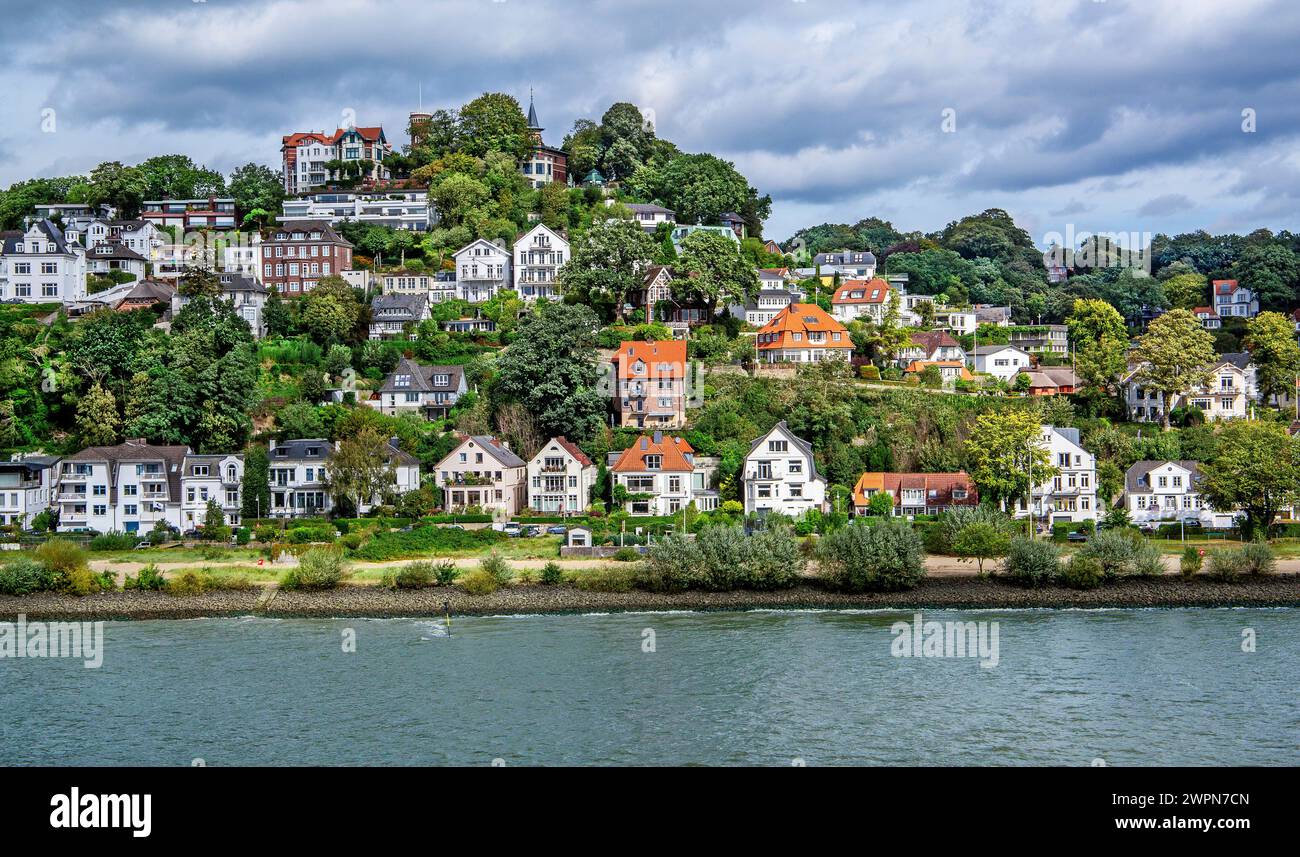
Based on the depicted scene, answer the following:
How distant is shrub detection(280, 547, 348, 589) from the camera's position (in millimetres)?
36250

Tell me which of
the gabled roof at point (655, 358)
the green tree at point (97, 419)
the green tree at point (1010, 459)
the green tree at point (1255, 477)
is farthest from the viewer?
the gabled roof at point (655, 358)

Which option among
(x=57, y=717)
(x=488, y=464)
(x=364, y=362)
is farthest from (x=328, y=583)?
(x=364, y=362)

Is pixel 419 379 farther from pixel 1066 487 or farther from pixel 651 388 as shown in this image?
pixel 1066 487

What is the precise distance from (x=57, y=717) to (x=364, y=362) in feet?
96.3

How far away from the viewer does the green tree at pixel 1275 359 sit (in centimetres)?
5206

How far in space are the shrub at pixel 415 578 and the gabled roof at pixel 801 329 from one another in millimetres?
22820

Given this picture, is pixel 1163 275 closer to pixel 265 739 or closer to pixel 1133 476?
pixel 1133 476

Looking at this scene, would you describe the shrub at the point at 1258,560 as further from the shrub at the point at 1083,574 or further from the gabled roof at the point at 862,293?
the gabled roof at the point at 862,293

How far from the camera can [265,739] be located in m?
22.9

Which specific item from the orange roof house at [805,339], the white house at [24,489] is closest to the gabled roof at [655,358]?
the orange roof house at [805,339]

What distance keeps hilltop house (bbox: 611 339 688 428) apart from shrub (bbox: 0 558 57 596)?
21.9 m

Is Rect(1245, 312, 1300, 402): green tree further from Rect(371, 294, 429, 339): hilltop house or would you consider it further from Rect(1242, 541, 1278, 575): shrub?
Rect(371, 294, 429, 339): hilltop house

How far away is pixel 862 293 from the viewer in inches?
2552

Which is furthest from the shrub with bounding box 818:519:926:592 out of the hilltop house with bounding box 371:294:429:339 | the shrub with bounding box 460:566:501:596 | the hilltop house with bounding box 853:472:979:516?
the hilltop house with bounding box 371:294:429:339
